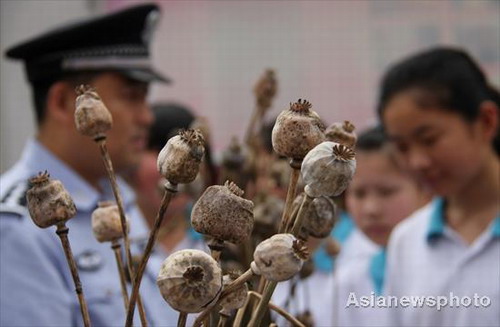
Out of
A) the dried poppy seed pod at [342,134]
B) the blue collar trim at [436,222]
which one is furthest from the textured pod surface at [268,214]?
the blue collar trim at [436,222]

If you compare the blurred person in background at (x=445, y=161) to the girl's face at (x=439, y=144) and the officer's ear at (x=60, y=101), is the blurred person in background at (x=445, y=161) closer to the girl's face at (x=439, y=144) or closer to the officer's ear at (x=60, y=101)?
the girl's face at (x=439, y=144)

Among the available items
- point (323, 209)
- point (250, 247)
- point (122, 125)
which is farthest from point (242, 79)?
point (323, 209)

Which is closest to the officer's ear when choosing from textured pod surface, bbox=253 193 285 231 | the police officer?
the police officer

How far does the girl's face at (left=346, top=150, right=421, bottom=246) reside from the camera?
165cm

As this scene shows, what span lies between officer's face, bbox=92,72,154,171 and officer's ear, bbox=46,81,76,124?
34mm

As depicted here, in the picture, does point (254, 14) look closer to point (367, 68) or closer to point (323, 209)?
point (367, 68)

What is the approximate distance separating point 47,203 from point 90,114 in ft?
0.20

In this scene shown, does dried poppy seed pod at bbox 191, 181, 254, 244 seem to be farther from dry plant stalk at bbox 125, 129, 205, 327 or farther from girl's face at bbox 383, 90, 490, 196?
girl's face at bbox 383, 90, 490, 196

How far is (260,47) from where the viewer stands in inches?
99.8

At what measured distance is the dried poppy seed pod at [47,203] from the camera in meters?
0.48

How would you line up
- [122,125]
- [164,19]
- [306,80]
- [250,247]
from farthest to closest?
[164,19] → [306,80] → [122,125] → [250,247]

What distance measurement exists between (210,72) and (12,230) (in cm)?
161

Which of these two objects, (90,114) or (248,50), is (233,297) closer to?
(90,114)

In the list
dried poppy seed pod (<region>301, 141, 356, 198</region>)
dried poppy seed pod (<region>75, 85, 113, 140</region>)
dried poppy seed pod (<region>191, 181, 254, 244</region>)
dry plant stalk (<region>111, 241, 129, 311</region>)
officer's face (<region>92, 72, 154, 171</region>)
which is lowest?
dry plant stalk (<region>111, 241, 129, 311</region>)
